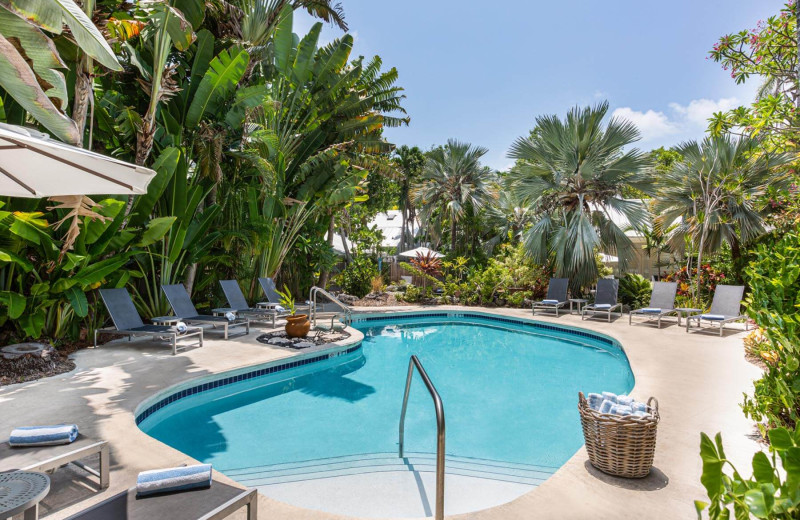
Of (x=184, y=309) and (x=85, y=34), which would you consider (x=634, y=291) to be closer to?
(x=184, y=309)

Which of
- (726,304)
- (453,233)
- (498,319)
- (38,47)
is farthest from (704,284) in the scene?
(38,47)

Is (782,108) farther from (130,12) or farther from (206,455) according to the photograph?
(130,12)

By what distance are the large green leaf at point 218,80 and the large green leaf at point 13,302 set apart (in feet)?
14.7

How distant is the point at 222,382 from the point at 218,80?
568cm

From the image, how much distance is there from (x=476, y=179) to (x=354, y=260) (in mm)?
7444

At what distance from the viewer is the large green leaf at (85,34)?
4.13 m

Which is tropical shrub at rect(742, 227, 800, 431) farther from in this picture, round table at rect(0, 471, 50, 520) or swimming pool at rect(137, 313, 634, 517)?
round table at rect(0, 471, 50, 520)

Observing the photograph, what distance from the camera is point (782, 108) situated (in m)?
4.57

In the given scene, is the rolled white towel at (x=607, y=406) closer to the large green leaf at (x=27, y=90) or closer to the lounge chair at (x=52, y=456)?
the lounge chair at (x=52, y=456)

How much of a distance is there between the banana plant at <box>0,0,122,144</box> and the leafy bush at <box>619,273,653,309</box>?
44.6ft

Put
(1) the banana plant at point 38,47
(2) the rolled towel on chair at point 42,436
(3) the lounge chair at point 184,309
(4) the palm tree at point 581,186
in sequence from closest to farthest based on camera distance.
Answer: (2) the rolled towel on chair at point 42,436 → (1) the banana plant at point 38,47 → (3) the lounge chair at point 184,309 → (4) the palm tree at point 581,186

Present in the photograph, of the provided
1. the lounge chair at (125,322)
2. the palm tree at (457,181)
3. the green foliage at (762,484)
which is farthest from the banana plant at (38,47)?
the palm tree at (457,181)

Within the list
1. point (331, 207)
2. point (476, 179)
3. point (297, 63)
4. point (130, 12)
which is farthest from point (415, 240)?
point (130, 12)

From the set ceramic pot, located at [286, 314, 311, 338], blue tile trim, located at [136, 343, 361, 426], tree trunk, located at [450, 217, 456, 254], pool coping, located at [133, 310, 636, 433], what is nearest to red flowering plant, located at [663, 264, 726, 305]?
pool coping, located at [133, 310, 636, 433]
